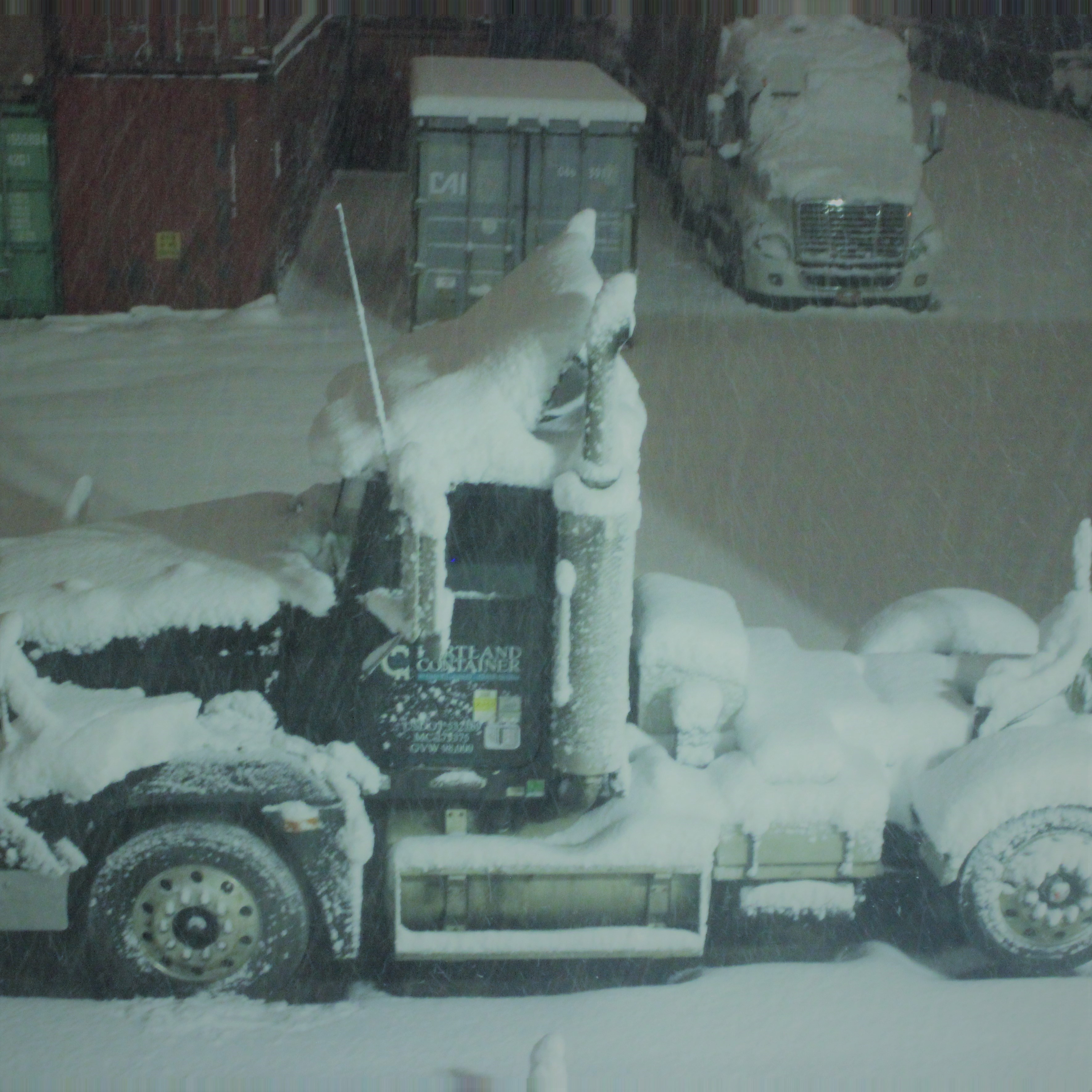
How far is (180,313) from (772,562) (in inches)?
370

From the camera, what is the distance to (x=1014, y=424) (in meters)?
13.2

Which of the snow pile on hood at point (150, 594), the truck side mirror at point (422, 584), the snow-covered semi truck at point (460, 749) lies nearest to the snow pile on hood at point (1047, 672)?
the snow-covered semi truck at point (460, 749)

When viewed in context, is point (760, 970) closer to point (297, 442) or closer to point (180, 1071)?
point (180, 1071)

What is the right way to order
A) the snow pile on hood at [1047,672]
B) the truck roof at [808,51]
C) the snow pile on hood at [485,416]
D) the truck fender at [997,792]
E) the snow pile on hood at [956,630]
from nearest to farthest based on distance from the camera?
the snow pile on hood at [485,416] < the truck fender at [997,792] < the snow pile on hood at [1047,672] < the snow pile on hood at [956,630] < the truck roof at [808,51]

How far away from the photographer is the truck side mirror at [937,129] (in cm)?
1792

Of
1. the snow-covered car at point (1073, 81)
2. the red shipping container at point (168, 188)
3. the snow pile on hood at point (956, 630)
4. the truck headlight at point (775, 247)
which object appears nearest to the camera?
the snow pile on hood at point (956, 630)

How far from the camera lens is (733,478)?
11.8 m

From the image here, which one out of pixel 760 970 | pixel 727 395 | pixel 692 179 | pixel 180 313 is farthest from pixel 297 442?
pixel 692 179

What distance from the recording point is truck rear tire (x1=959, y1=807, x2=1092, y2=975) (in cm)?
549

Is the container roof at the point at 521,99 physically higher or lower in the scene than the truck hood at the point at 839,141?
higher

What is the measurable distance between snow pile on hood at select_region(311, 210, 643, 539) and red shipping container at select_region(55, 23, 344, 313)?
41.3 ft

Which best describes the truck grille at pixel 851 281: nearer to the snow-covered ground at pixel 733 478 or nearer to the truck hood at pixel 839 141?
the snow-covered ground at pixel 733 478

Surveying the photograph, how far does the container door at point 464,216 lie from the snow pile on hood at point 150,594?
1028 cm

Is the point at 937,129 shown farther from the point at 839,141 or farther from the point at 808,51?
the point at 808,51
